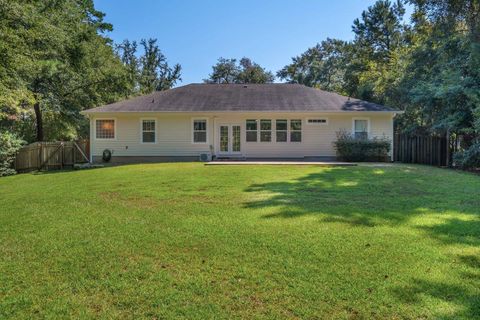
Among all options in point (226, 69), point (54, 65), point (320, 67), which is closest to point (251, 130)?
point (54, 65)

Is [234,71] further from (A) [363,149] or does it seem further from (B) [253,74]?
(A) [363,149]

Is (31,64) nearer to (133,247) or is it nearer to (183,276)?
(133,247)

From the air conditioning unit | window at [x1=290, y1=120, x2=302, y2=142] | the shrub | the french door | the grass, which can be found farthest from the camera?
the french door

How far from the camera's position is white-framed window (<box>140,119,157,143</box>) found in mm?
19062

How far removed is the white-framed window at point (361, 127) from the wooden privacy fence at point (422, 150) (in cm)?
163

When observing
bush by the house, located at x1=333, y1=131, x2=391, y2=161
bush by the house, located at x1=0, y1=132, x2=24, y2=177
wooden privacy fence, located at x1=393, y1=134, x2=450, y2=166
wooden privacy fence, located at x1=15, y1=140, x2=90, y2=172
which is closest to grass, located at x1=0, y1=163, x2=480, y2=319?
wooden privacy fence, located at x1=393, y1=134, x2=450, y2=166

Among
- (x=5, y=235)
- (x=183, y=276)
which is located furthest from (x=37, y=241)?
(x=183, y=276)

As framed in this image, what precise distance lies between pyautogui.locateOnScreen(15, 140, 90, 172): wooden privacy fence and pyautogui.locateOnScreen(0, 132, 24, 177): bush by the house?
342 mm

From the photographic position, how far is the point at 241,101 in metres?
19.8

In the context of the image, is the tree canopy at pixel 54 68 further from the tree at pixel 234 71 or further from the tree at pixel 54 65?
the tree at pixel 234 71

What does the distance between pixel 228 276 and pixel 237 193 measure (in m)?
4.33

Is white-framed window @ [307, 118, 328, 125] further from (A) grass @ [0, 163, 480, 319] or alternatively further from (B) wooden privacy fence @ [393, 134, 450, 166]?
(A) grass @ [0, 163, 480, 319]

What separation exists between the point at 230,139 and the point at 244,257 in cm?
1518

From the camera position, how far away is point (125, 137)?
1908 cm
